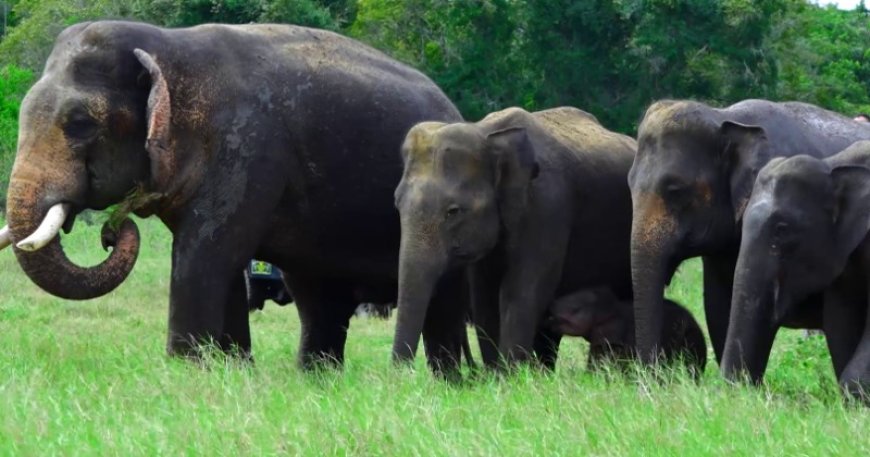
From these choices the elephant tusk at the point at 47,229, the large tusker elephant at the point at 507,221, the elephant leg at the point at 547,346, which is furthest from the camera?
the elephant leg at the point at 547,346

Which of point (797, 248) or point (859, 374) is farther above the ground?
point (797, 248)

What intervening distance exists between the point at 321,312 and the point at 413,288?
67.0 inches

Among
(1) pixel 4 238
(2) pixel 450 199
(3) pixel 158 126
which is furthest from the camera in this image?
(1) pixel 4 238

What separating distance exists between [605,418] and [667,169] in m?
2.81

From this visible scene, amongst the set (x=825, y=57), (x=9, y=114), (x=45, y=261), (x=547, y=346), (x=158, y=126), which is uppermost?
(x=158, y=126)

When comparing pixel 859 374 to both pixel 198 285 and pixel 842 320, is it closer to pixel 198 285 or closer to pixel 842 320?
pixel 842 320

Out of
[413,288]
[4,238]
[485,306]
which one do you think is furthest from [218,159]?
[485,306]

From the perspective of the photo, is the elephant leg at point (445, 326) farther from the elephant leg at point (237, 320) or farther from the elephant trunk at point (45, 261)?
the elephant trunk at point (45, 261)

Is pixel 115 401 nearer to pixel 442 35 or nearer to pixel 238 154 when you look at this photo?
pixel 238 154

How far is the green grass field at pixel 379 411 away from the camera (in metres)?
6.12

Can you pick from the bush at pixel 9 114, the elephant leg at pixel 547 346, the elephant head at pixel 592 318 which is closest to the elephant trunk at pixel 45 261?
the elephant head at pixel 592 318

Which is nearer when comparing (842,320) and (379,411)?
(379,411)

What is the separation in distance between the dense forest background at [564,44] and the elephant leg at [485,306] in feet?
44.2

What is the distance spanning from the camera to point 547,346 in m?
10.1
